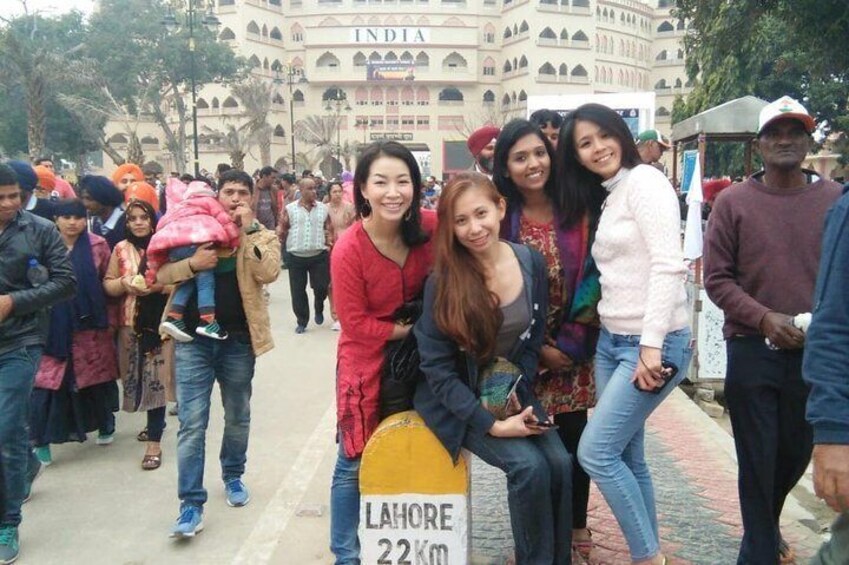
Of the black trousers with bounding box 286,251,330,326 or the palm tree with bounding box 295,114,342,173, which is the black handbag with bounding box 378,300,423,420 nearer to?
the black trousers with bounding box 286,251,330,326

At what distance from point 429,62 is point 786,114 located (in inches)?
2618

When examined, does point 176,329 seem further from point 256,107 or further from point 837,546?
point 256,107

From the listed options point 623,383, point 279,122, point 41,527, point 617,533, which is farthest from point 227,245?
point 279,122

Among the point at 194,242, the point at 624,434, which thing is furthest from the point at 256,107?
Answer: the point at 624,434

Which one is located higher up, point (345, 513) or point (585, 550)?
point (345, 513)

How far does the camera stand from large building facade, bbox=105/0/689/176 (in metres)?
63.3

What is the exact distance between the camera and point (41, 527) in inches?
152

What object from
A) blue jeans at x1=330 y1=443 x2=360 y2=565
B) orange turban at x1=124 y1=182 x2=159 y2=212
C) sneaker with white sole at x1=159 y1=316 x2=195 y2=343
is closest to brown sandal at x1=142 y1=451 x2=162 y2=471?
sneaker with white sole at x1=159 y1=316 x2=195 y2=343

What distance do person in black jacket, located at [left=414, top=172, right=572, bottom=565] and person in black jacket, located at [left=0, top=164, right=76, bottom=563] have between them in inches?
79.6

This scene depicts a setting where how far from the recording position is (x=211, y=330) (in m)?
3.79

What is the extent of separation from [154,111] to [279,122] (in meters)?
18.7

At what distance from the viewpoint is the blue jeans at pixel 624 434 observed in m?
2.85

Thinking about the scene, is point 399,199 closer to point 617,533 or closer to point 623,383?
point 623,383

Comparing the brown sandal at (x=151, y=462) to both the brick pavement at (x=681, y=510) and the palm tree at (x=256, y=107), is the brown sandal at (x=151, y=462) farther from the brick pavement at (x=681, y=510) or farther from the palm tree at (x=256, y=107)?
the palm tree at (x=256, y=107)
